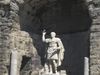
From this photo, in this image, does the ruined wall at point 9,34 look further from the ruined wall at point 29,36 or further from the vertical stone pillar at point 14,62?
the vertical stone pillar at point 14,62

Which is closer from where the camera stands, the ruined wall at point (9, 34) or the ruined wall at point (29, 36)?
the ruined wall at point (29, 36)

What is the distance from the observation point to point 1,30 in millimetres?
13680

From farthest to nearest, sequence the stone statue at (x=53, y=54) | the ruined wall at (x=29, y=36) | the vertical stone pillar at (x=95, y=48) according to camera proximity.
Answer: the stone statue at (x=53, y=54) → the ruined wall at (x=29, y=36) → the vertical stone pillar at (x=95, y=48)

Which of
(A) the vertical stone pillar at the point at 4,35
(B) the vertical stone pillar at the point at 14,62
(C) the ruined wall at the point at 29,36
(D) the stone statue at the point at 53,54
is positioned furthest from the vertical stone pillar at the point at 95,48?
(A) the vertical stone pillar at the point at 4,35

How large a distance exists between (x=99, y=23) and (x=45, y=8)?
10.3 feet

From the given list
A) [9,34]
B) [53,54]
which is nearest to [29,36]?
[9,34]

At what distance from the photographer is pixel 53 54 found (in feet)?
44.7

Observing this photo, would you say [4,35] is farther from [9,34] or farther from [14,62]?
[14,62]

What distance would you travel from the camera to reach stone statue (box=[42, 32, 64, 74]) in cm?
1364

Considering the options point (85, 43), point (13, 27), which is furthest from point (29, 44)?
point (85, 43)

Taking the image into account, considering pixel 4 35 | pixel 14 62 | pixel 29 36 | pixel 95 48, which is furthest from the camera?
pixel 29 36

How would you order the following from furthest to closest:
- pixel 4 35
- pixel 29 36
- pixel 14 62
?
pixel 29 36 < pixel 4 35 < pixel 14 62

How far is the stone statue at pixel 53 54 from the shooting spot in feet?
44.8

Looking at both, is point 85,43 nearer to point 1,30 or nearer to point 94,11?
point 94,11
